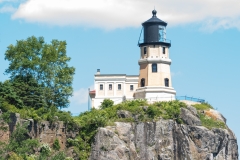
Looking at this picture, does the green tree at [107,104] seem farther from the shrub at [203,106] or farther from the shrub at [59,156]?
the shrub at [59,156]

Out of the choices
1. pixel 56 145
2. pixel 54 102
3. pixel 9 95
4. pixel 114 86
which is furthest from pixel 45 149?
pixel 114 86

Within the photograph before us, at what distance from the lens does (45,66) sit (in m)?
80.9

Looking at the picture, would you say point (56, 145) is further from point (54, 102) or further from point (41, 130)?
point (54, 102)

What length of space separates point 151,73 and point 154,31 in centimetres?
485

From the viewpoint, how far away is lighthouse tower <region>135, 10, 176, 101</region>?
294 ft

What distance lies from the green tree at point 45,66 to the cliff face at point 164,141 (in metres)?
6.82

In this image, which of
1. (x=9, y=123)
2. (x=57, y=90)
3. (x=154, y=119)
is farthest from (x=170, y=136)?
(x=9, y=123)

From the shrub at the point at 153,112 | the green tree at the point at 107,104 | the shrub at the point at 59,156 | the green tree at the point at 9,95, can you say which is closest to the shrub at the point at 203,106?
the shrub at the point at 153,112

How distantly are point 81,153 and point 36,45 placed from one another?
42.8ft

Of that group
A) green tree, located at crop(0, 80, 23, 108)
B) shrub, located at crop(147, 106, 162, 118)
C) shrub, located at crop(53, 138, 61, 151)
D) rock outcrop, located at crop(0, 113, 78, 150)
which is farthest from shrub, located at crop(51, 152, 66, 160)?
shrub, located at crop(147, 106, 162, 118)

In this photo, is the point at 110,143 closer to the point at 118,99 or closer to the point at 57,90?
the point at 57,90

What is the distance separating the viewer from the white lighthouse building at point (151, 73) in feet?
294

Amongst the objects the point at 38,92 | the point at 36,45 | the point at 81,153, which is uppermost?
the point at 36,45

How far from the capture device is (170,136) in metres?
80.1
